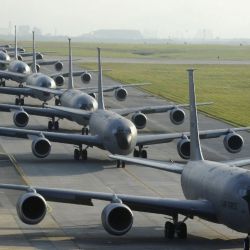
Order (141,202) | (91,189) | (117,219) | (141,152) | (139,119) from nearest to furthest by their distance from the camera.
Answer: (117,219) → (141,202) → (91,189) → (141,152) → (139,119)

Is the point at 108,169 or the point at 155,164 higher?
the point at 155,164

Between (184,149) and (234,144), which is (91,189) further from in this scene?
(234,144)

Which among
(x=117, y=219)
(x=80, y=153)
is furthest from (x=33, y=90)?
(x=117, y=219)

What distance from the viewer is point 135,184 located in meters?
49.8

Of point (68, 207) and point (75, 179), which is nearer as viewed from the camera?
point (68, 207)

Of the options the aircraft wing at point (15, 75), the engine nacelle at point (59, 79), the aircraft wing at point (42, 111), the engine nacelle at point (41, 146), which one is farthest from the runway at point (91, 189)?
the engine nacelle at point (59, 79)

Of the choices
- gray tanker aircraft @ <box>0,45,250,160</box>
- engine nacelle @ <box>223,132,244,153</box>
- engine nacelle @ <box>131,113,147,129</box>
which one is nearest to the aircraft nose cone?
gray tanker aircraft @ <box>0,45,250,160</box>

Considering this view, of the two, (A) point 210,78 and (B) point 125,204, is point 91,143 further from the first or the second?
(A) point 210,78

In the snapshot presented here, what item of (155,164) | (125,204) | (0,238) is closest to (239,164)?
(155,164)

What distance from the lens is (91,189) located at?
4822cm

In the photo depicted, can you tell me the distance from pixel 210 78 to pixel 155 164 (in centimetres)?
9822

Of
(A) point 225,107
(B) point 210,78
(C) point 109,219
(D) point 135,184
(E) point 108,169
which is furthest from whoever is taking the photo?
(B) point 210,78

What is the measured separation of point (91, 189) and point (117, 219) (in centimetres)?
1596

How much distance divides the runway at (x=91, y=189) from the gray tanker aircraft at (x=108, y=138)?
51.5 inches
